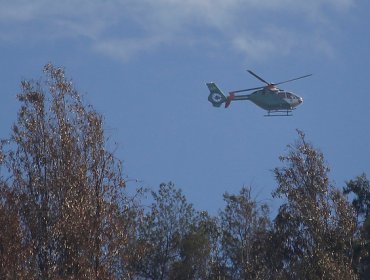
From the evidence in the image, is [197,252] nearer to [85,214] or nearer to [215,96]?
[85,214]

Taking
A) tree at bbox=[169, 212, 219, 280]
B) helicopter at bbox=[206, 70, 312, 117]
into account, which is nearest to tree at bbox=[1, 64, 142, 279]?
tree at bbox=[169, 212, 219, 280]

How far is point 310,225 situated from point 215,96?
31.1 meters

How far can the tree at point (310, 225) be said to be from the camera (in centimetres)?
3070

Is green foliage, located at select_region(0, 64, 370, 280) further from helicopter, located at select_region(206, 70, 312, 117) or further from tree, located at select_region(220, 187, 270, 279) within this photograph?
helicopter, located at select_region(206, 70, 312, 117)

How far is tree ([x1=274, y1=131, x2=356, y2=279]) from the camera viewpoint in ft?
101

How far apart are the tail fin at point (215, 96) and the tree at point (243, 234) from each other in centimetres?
2393

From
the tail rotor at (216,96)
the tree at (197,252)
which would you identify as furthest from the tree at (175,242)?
the tail rotor at (216,96)

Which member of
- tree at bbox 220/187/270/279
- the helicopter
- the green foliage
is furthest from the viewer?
the helicopter

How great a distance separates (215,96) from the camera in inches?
2482

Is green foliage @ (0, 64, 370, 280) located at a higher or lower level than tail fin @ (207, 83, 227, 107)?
lower

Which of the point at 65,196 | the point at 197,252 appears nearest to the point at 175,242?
the point at 197,252

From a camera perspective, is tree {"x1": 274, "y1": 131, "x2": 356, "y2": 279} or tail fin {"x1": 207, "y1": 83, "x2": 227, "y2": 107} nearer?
tree {"x1": 274, "y1": 131, "x2": 356, "y2": 279}

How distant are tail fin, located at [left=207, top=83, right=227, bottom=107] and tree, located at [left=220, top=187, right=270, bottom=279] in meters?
23.9

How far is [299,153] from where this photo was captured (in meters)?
33.0
